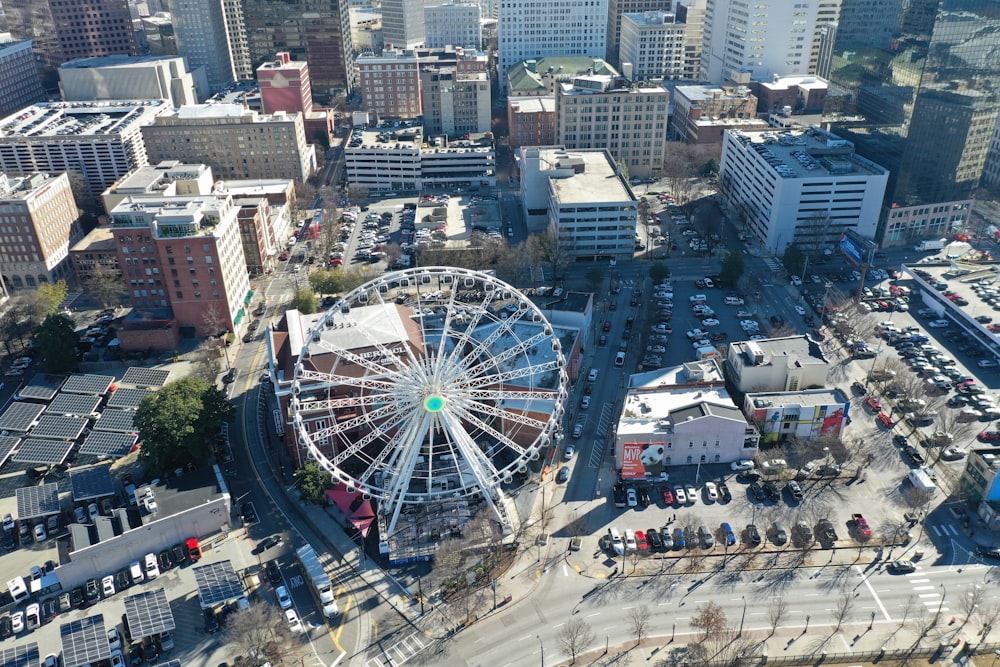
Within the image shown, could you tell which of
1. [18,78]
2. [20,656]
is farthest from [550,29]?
[20,656]

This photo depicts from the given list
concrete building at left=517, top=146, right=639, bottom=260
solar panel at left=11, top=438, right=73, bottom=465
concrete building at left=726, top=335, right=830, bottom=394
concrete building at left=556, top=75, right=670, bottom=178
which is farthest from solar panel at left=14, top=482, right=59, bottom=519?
concrete building at left=556, top=75, right=670, bottom=178

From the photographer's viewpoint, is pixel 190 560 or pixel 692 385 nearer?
pixel 190 560

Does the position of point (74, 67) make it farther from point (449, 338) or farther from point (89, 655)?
point (89, 655)

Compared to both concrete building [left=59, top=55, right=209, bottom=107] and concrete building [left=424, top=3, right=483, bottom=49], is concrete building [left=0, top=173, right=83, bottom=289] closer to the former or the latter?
concrete building [left=59, top=55, right=209, bottom=107]

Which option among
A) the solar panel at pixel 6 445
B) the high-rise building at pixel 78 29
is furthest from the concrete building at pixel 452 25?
the solar panel at pixel 6 445

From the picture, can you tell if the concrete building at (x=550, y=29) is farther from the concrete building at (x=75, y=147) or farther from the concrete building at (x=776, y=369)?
the concrete building at (x=776, y=369)

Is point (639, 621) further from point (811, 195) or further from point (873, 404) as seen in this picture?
point (811, 195)

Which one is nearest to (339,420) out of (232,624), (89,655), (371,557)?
(371,557)
